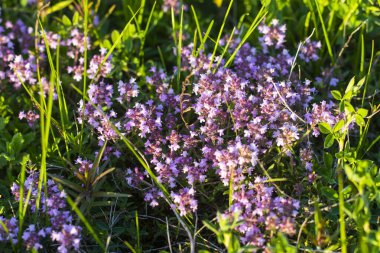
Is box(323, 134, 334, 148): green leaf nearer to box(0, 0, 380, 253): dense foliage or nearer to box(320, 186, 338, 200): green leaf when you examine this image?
box(0, 0, 380, 253): dense foliage

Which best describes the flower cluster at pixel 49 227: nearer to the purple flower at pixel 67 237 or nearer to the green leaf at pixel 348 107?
the purple flower at pixel 67 237

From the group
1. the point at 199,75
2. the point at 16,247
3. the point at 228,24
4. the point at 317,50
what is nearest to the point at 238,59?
the point at 199,75

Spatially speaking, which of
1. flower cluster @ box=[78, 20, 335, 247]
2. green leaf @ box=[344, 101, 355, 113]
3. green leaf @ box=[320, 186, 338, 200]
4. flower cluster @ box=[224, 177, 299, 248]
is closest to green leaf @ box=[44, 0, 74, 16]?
flower cluster @ box=[78, 20, 335, 247]

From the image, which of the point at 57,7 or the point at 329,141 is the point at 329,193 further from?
the point at 57,7

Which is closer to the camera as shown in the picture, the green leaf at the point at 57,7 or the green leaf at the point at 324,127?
the green leaf at the point at 324,127

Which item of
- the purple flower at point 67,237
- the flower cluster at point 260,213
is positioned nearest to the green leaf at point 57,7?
the purple flower at point 67,237

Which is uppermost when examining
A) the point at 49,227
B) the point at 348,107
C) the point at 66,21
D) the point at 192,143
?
the point at 66,21

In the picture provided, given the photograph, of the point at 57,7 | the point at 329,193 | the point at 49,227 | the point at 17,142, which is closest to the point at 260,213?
the point at 329,193

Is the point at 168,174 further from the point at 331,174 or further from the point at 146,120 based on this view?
the point at 331,174
